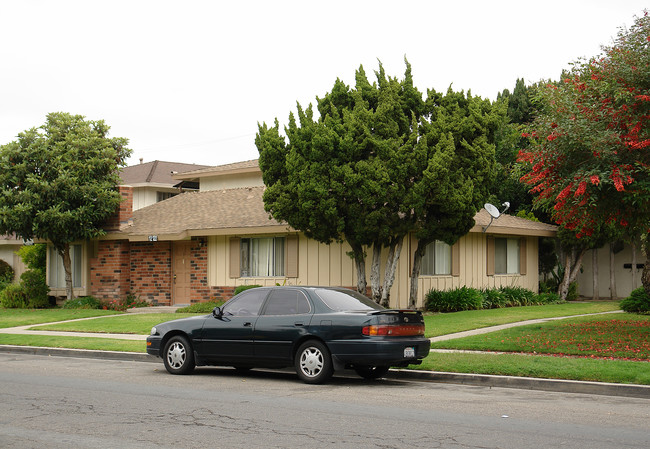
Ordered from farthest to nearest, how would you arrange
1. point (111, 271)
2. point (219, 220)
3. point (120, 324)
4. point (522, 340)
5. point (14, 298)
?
point (14, 298), point (111, 271), point (219, 220), point (120, 324), point (522, 340)

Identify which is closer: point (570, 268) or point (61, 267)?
point (570, 268)

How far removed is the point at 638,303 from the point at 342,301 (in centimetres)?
1177

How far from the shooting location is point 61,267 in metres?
29.8

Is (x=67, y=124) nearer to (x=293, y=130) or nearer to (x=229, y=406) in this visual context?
(x=293, y=130)

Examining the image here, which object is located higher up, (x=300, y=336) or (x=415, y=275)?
(x=415, y=275)

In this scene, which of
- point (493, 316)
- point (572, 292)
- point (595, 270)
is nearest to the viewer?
point (493, 316)

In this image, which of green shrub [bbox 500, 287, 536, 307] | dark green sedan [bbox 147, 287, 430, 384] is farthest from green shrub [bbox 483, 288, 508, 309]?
dark green sedan [bbox 147, 287, 430, 384]

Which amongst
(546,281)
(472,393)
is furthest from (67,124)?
(472,393)

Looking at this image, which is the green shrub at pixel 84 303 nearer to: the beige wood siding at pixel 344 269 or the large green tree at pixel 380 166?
the beige wood siding at pixel 344 269

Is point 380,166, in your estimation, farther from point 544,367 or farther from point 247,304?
point 544,367

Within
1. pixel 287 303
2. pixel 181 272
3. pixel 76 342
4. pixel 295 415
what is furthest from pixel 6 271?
pixel 295 415

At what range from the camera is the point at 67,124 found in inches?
1086

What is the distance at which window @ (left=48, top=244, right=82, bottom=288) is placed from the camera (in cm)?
2923

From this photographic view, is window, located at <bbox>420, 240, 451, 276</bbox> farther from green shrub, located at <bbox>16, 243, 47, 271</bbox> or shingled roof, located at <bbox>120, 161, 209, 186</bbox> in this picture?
shingled roof, located at <bbox>120, 161, 209, 186</bbox>
